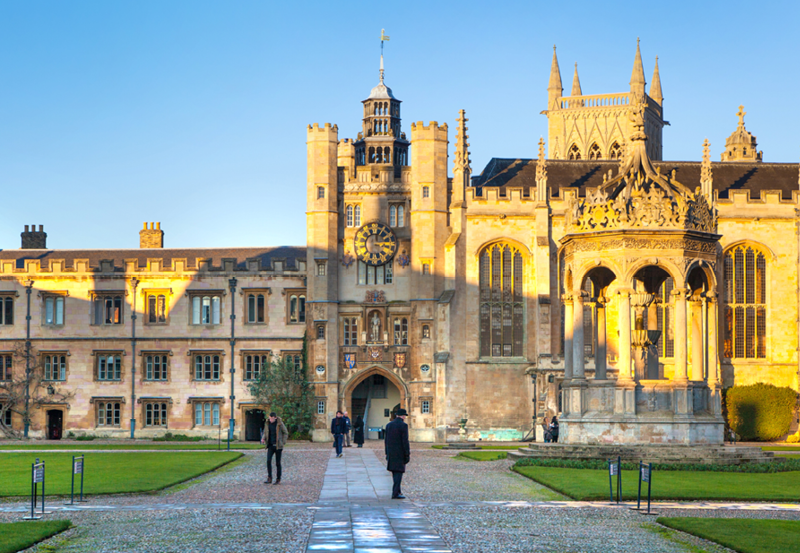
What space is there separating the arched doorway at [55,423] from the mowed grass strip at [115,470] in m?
20.4

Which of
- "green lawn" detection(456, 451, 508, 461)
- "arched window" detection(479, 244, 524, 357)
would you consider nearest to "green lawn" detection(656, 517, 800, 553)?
"green lawn" detection(456, 451, 508, 461)

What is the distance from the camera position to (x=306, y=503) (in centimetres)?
2155

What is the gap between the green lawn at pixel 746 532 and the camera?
642 inches

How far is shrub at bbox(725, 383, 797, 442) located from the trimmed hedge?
2412cm

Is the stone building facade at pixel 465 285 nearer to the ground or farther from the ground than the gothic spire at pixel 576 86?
nearer to the ground

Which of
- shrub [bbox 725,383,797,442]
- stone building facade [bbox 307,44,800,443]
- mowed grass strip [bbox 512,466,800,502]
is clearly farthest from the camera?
stone building facade [bbox 307,44,800,443]

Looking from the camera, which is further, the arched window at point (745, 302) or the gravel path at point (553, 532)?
the arched window at point (745, 302)

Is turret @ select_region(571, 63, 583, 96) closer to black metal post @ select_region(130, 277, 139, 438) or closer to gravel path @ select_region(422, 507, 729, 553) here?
black metal post @ select_region(130, 277, 139, 438)

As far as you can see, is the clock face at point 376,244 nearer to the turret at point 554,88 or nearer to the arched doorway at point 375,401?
the arched doorway at point 375,401

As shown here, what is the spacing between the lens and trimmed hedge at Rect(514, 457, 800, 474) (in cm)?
3056

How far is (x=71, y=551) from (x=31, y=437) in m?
48.1

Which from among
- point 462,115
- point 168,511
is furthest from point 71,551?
point 462,115

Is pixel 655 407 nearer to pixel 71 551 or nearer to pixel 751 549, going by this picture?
pixel 751 549

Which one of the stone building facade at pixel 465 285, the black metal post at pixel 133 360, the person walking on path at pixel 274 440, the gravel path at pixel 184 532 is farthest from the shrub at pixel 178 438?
the gravel path at pixel 184 532
